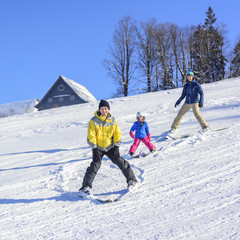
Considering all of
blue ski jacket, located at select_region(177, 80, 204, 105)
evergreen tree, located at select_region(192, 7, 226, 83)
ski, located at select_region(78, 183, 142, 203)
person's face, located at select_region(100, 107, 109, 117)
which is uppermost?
evergreen tree, located at select_region(192, 7, 226, 83)

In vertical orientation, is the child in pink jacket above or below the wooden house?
below

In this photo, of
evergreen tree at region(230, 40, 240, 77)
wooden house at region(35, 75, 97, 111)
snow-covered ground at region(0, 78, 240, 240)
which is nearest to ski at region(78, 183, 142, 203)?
snow-covered ground at region(0, 78, 240, 240)

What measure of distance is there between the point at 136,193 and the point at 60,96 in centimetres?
2874

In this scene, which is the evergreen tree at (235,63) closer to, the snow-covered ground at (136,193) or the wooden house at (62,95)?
the wooden house at (62,95)

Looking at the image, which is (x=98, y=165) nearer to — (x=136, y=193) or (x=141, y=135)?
(x=136, y=193)

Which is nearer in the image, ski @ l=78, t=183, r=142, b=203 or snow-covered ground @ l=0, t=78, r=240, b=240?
snow-covered ground @ l=0, t=78, r=240, b=240

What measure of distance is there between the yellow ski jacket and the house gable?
26.8 metres

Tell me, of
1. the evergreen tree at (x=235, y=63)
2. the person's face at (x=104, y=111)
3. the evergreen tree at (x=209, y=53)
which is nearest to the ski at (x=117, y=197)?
the person's face at (x=104, y=111)

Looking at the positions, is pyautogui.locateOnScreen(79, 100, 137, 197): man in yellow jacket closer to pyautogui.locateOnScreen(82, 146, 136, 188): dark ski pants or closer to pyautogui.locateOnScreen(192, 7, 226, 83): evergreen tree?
pyautogui.locateOnScreen(82, 146, 136, 188): dark ski pants

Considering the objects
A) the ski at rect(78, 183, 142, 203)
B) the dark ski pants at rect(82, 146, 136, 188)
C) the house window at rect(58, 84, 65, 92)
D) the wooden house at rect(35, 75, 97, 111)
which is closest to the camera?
the ski at rect(78, 183, 142, 203)

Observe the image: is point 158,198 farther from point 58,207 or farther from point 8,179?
point 8,179

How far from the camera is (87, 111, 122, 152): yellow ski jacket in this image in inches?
141

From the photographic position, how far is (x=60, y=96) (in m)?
30.7

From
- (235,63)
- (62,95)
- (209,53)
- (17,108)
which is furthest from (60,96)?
(235,63)
